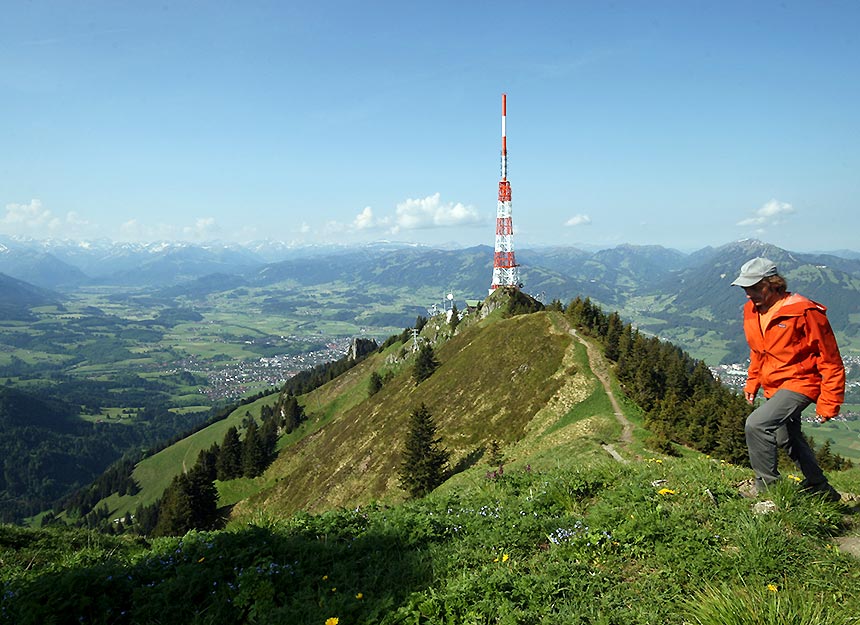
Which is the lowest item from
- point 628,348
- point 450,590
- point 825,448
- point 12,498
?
point 12,498

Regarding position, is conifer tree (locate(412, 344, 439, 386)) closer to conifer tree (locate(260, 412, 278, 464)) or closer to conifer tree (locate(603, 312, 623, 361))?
conifer tree (locate(603, 312, 623, 361))

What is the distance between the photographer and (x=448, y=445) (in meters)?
46.8

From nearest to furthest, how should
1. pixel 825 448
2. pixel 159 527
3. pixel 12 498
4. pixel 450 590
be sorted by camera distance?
pixel 450 590, pixel 825 448, pixel 159 527, pixel 12 498

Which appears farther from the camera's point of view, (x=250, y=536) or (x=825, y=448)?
(x=825, y=448)

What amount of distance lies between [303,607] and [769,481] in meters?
8.09

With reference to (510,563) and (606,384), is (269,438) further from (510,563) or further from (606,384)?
(510,563)

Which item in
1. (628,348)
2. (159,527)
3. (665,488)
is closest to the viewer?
(665,488)

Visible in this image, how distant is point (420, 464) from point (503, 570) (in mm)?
31987

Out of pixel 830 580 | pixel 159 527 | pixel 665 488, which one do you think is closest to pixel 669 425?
pixel 665 488

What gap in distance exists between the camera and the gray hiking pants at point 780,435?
7.46m

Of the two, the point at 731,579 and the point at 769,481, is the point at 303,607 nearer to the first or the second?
the point at 731,579

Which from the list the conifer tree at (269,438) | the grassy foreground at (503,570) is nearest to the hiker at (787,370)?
the grassy foreground at (503,570)

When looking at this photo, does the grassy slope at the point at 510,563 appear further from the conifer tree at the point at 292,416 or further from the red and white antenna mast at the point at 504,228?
the conifer tree at the point at 292,416

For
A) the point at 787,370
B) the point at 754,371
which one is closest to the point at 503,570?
the point at 787,370
